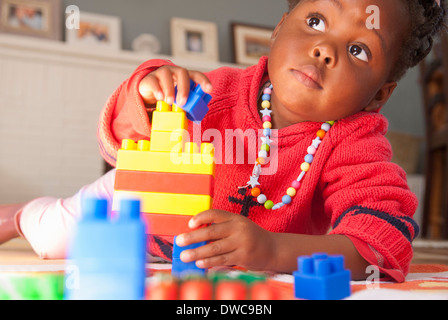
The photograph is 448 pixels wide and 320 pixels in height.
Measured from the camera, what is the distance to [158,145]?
48cm

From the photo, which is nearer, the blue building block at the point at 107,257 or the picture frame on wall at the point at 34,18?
the blue building block at the point at 107,257

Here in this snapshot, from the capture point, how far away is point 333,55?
703mm

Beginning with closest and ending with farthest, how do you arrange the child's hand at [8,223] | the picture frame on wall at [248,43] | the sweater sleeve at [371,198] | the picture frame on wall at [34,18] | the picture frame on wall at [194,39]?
1. the sweater sleeve at [371,198]
2. the child's hand at [8,223]
3. the picture frame on wall at [34,18]
4. the picture frame on wall at [194,39]
5. the picture frame on wall at [248,43]

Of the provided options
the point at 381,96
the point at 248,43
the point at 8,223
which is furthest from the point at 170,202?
the point at 248,43

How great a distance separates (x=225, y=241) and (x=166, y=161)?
0.11 m

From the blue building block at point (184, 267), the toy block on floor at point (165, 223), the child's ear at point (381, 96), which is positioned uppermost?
the child's ear at point (381, 96)

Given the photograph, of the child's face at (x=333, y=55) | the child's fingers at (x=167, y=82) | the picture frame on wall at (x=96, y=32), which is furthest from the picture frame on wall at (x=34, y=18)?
the child's fingers at (x=167, y=82)

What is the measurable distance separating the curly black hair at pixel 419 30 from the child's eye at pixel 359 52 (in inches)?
5.0

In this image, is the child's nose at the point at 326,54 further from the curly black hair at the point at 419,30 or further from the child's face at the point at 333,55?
the curly black hair at the point at 419,30

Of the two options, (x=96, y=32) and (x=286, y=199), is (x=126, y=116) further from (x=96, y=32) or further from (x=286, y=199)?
(x=96, y=32)

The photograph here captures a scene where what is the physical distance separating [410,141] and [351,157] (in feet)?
7.25

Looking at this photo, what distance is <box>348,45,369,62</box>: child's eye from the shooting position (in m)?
0.73

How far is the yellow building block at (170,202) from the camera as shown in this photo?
1.53ft
